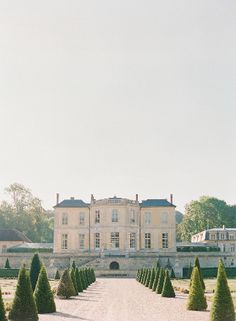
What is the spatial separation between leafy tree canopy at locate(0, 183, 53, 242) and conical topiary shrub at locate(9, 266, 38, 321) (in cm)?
6382

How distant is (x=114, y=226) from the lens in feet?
209

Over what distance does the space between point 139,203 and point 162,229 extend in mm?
4457

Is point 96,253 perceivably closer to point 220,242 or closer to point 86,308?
point 220,242

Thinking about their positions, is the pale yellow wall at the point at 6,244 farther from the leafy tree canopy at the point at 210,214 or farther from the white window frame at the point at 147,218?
the leafy tree canopy at the point at 210,214

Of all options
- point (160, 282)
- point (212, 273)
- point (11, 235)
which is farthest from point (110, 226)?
point (160, 282)

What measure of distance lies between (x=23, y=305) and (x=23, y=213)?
65369mm

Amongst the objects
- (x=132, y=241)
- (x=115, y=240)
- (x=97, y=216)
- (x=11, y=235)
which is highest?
(x=97, y=216)

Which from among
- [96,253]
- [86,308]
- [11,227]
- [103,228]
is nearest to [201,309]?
[86,308]

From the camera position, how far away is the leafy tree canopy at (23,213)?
259 ft

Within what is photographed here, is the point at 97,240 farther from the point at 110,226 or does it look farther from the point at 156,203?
the point at 156,203

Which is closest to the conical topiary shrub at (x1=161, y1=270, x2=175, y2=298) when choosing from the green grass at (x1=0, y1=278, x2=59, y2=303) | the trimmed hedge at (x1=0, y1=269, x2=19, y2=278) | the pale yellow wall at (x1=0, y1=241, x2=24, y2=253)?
the green grass at (x1=0, y1=278, x2=59, y2=303)

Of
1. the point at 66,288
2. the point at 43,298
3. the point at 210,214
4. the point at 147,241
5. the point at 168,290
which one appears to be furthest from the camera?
the point at 210,214

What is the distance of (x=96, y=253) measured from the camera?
58.5m

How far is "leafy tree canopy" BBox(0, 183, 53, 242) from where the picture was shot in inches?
3110
